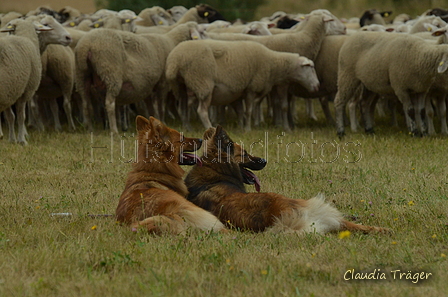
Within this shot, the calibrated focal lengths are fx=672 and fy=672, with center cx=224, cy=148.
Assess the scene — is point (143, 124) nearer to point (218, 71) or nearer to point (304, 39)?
point (218, 71)

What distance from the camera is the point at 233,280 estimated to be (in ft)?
11.4

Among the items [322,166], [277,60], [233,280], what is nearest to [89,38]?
[277,60]

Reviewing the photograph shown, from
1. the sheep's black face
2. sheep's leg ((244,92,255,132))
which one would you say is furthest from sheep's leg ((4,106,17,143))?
the sheep's black face

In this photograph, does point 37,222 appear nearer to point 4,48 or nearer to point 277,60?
point 4,48

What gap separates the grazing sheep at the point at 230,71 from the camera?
11.5 m

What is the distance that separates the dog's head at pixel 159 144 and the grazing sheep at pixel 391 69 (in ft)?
18.6

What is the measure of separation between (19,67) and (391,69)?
5.49 meters

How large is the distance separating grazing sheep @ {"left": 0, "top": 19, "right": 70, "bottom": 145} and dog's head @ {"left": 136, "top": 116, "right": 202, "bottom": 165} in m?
4.88

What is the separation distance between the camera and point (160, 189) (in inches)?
186

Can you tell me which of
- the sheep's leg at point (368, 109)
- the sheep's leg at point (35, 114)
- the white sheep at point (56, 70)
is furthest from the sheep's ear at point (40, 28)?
the sheep's leg at point (368, 109)

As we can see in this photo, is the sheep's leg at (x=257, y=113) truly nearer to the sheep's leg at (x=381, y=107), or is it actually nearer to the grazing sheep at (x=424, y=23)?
the sheep's leg at (x=381, y=107)

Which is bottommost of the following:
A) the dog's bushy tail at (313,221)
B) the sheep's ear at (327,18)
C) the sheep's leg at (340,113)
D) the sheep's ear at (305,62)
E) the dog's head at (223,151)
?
the sheep's leg at (340,113)

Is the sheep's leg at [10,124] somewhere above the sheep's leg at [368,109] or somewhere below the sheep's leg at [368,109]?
above

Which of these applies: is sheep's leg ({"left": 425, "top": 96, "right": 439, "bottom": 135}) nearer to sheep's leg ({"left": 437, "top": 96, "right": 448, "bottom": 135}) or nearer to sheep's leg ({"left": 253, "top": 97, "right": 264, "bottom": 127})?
sheep's leg ({"left": 437, "top": 96, "right": 448, "bottom": 135})
